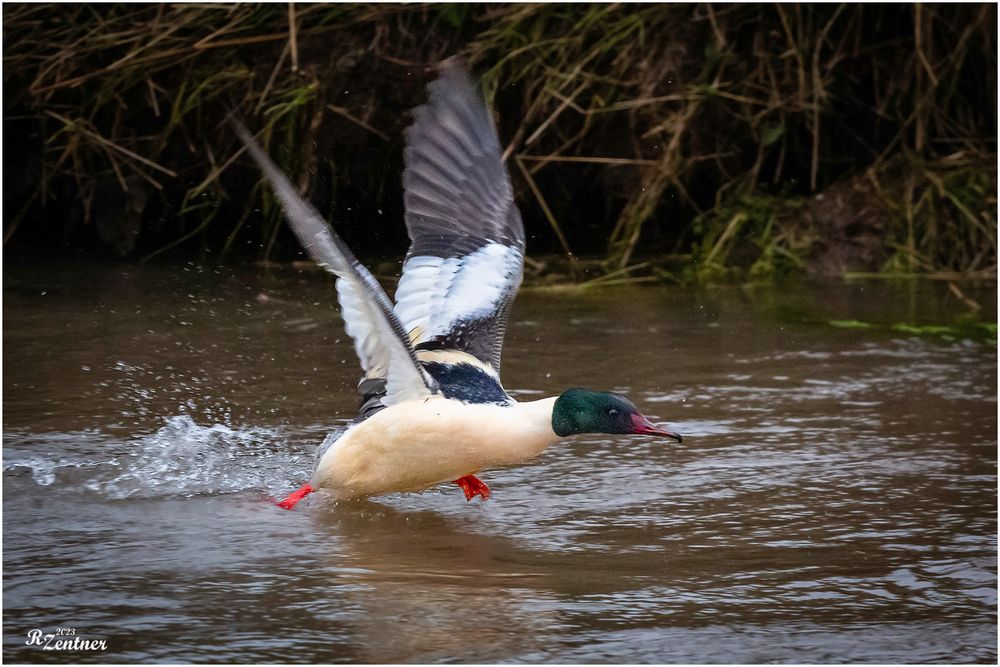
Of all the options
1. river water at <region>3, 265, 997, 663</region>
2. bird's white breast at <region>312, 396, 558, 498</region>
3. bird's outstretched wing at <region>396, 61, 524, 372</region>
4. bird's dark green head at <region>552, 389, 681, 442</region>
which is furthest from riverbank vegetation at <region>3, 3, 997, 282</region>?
bird's dark green head at <region>552, 389, 681, 442</region>

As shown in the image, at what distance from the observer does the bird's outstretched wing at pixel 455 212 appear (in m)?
4.71

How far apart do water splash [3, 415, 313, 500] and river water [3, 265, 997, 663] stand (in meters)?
0.01

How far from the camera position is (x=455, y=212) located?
488cm

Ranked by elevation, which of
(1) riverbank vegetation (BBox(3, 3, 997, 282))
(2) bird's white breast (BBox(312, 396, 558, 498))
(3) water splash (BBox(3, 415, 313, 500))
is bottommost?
(3) water splash (BBox(3, 415, 313, 500))

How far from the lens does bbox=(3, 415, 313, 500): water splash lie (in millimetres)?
4309

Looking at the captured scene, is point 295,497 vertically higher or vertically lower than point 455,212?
lower

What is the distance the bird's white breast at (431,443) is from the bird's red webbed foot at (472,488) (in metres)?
0.17

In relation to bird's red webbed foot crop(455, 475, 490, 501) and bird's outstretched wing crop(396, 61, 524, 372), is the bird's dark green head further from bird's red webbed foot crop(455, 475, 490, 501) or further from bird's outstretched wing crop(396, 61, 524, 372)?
bird's outstretched wing crop(396, 61, 524, 372)

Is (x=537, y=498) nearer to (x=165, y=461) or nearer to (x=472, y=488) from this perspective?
(x=472, y=488)

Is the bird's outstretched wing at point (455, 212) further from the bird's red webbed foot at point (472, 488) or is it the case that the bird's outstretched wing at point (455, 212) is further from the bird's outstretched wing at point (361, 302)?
the bird's red webbed foot at point (472, 488)

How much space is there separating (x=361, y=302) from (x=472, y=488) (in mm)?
779

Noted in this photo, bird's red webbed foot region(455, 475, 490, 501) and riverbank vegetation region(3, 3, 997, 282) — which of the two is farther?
riverbank vegetation region(3, 3, 997, 282)
